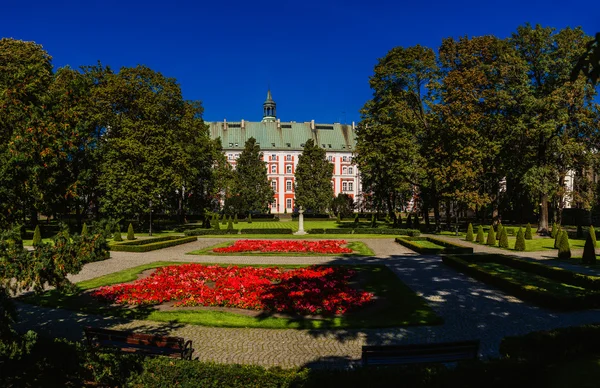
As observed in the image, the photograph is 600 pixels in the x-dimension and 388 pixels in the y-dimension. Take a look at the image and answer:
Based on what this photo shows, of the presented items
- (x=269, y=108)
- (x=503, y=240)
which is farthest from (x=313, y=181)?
(x=503, y=240)

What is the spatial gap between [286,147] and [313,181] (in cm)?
2297

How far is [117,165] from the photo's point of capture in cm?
3753

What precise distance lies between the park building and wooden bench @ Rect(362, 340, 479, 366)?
83819 millimetres

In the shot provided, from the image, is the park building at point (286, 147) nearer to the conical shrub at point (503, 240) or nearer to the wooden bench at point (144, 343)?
the conical shrub at point (503, 240)

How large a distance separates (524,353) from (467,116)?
33.6m

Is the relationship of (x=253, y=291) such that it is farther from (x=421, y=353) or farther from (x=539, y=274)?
(x=539, y=274)

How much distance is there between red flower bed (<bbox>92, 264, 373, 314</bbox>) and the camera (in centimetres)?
1338

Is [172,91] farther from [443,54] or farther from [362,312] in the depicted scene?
[362,312]

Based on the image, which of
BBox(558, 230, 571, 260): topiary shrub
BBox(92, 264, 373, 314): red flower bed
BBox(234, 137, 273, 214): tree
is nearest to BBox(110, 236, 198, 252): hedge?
BBox(92, 264, 373, 314): red flower bed

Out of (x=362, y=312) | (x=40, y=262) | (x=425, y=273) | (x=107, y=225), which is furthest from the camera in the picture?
(x=425, y=273)

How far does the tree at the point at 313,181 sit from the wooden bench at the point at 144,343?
208 feet

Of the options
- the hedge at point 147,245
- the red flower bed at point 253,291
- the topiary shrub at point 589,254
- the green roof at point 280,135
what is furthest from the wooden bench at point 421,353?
the green roof at point 280,135

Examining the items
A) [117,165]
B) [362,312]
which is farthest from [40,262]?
[117,165]

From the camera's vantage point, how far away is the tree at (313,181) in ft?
238
